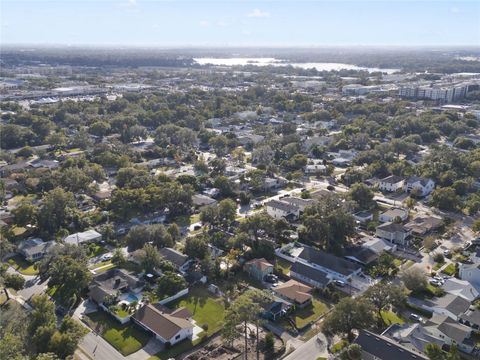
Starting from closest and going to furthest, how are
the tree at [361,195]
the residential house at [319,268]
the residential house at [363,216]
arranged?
the residential house at [319,268]
the residential house at [363,216]
the tree at [361,195]

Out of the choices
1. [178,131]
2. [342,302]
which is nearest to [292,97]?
[178,131]

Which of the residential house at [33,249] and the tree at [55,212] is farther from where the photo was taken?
the tree at [55,212]

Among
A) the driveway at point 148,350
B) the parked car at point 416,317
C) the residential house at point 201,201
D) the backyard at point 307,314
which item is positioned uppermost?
the residential house at point 201,201

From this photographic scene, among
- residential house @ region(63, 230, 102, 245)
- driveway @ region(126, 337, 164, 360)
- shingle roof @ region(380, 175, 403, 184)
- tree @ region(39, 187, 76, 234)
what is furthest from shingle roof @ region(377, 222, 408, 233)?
tree @ region(39, 187, 76, 234)

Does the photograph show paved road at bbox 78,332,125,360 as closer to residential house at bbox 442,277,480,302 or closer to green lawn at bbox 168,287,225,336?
green lawn at bbox 168,287,225,336

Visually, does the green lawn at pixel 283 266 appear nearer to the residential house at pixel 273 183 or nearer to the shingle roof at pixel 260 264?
the shingle roof at pixel 260 264

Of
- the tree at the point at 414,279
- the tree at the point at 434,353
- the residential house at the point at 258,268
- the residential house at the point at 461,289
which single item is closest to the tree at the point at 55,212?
the residential house at the point at 258,268

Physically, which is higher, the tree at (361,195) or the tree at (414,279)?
the tree at (361,195)
